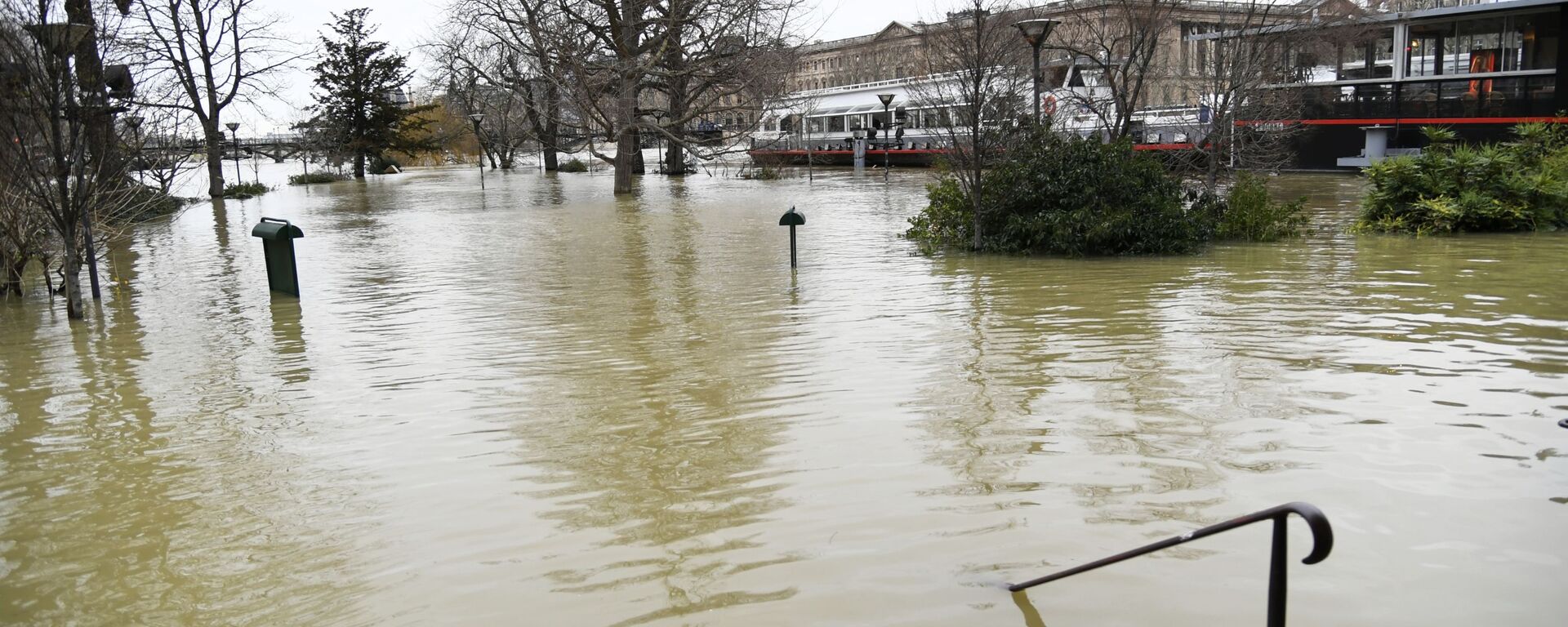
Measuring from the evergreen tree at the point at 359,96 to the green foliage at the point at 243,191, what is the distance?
17.6m

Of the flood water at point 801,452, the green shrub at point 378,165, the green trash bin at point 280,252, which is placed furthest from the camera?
the green shrub at point 378,165

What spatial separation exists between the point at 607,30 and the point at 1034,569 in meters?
31.4

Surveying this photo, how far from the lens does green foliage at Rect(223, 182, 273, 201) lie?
39.7 metres

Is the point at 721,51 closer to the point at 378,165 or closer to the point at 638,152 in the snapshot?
the point at 638,152

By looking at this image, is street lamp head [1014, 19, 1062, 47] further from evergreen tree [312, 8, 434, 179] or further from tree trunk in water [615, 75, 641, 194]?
evergreen tree [312, 8, 434, 179]

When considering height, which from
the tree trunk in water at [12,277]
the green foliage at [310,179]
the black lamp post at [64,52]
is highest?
the black lamp post at [64,52]

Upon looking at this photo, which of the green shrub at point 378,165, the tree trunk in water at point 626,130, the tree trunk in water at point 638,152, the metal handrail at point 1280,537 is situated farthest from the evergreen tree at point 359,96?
the metal handrail at point 1280,537

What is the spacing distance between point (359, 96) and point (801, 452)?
196ft

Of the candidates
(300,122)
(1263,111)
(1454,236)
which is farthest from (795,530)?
(300,122)

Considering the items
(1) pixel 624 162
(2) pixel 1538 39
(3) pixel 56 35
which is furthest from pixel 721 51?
(3) pixel 56 35

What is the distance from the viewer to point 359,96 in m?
60.2

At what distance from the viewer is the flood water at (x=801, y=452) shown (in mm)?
4383

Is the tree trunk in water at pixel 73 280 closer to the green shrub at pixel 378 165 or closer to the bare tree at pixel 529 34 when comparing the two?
the bare tree at pixel 529 34

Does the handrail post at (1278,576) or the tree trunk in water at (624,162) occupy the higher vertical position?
the tree trunk in water at (624,162)
